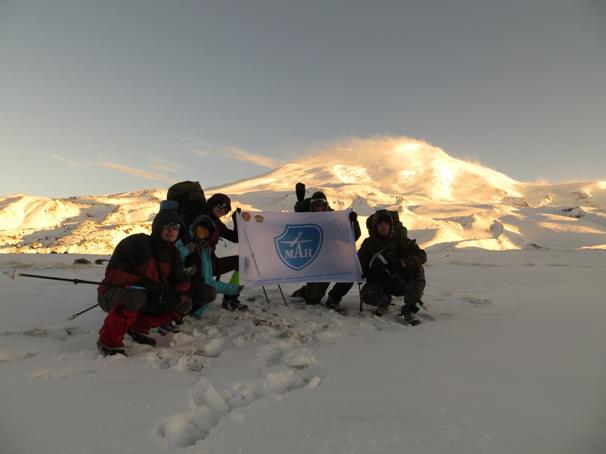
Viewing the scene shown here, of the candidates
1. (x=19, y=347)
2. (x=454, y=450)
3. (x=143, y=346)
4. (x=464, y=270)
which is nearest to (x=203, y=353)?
(x=143, y=346)

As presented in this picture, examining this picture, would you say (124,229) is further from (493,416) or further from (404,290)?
(493,416)

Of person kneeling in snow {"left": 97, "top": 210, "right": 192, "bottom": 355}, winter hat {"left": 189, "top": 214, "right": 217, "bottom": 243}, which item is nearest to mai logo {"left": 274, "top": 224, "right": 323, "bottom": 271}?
winter hat {"left": 189, "top": 214, "right": 217, "bottom": 243}

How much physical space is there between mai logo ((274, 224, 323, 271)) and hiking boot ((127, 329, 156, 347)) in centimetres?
217

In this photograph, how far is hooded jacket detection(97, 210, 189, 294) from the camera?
3.00m

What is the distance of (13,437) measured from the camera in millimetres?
1700

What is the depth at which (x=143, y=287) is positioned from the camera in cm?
308

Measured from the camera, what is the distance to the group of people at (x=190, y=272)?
2.95m

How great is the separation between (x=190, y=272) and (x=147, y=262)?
2.34ft

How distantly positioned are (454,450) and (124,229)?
22084 mm

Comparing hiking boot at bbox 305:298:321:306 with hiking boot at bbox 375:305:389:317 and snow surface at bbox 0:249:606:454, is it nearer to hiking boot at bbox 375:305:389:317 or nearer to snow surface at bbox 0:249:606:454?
snow surface at bbox 0:249:606:454

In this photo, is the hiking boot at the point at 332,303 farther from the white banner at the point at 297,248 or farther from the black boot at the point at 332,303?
the white banner at the point at 297,248

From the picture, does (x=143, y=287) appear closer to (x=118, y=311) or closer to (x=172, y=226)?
(x=118, y=311)

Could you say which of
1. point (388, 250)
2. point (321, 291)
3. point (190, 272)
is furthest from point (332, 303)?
point (190, 272)

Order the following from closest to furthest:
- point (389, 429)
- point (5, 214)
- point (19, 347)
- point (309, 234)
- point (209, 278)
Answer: point (389, 429) < point (19, 347) < point (209, 278) < point (309, 234) < point (5, 214)
